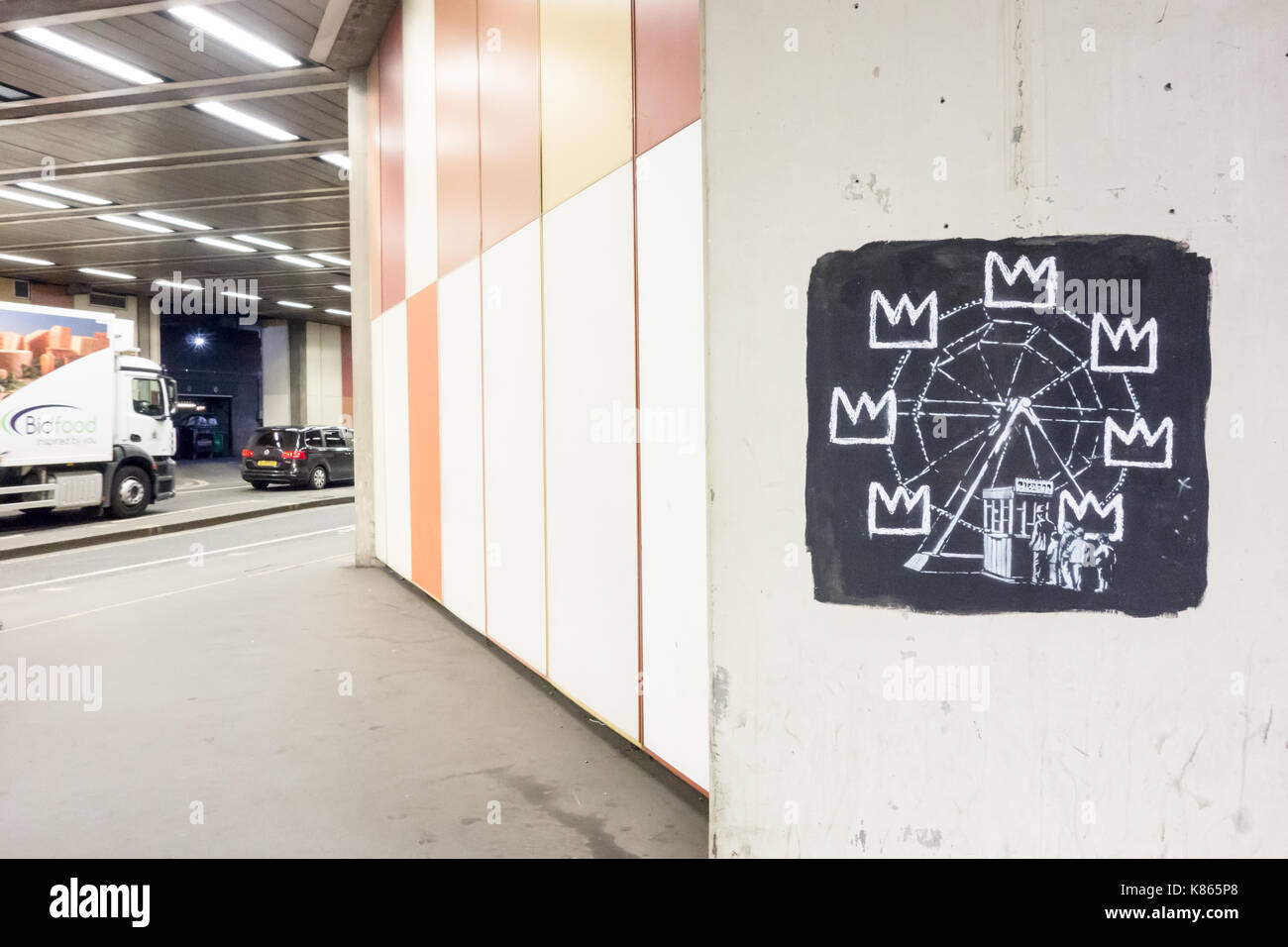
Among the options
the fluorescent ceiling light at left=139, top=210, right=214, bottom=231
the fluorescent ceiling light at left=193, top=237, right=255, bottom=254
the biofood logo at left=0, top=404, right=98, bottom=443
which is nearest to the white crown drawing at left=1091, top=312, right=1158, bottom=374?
the biofood logo at left=0, top=404, right=98, bottom=443

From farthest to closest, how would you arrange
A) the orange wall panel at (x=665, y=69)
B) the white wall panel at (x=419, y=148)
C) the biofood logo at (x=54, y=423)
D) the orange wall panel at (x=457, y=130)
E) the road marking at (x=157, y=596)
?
the biofood logo at (x=54, y=423) → the white wall panel at (x=419, y=148) → the road marking at (x=157, y=596) → the orange wall panel at (x=457, y=130) → the orange wall panel at (x=665, y=69)

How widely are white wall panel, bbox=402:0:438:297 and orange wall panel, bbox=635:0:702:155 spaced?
365 cm

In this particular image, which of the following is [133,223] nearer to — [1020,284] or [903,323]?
[903,323]

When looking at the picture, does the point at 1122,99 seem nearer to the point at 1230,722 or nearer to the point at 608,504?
the point at 1230,722

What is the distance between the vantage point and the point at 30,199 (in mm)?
14828

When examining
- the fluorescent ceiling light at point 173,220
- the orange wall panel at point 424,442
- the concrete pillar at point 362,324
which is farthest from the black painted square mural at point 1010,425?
the fluorescent ceiling light at point 173,220

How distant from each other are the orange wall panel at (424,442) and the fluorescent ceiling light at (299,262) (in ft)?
46.7

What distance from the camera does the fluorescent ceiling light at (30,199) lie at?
1434cm

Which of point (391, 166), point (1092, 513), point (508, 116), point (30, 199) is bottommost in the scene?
point (1092, 513)

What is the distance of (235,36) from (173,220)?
915cm

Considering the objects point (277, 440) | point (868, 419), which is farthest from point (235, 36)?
point (277, 440)

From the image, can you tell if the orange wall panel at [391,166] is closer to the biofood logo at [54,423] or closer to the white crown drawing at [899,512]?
the white crown drawing at [899,512]

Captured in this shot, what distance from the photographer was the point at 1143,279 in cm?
265
